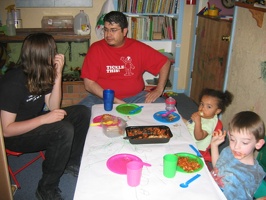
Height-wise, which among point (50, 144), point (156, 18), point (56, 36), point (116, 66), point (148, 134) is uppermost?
point (156, 18)

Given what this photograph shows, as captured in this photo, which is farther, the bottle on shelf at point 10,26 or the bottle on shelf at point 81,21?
the bottle on shelf at point 81,21

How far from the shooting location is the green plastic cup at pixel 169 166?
1.20 metres

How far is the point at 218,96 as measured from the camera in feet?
6.23

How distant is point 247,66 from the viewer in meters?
2.59

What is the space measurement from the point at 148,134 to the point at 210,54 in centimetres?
226

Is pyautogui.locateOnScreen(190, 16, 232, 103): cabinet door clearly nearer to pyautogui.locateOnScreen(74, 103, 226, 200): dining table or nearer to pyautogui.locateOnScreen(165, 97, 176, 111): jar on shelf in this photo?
pyautogui.locateOnScreen(165, 97, 176, 111): jar on shelf

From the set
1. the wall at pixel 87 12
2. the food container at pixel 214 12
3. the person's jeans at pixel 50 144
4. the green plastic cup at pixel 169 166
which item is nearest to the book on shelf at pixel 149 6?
the wall at pixel 87 12

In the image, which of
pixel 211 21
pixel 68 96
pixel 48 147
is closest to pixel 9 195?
pixel 48 147

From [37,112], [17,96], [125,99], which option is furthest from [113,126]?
[125,99]

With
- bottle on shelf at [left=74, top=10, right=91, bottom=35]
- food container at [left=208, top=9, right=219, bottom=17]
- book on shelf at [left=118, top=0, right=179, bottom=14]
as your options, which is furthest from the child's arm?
book on shelf at [left=118, top=0, right=179, bottom=14]

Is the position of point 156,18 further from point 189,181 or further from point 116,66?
point 189,181

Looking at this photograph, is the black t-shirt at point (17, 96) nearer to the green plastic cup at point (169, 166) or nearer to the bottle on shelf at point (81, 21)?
the green plastic cup at point (169, 166)

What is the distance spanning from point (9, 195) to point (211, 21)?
9.43ft

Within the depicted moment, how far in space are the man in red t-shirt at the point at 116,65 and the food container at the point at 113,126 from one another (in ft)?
2.66
